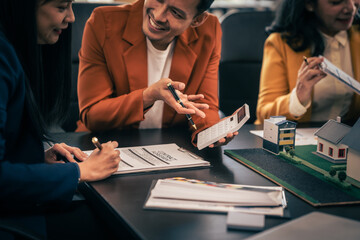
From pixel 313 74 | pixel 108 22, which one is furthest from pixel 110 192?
pixel 313 74

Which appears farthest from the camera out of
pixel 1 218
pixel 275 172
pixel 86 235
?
pixel 86 235

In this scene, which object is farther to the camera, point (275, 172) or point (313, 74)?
point (313, 74)

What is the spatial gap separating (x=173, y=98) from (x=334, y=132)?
1.66 ft

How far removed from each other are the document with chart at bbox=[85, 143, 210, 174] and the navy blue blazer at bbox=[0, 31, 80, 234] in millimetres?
191

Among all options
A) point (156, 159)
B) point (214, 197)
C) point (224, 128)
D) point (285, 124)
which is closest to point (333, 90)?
point (285, 124)

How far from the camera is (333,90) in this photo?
6.95ft

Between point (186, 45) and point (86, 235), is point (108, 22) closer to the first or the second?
point (186, 45)

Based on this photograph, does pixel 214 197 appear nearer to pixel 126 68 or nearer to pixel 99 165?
pixel 99 165

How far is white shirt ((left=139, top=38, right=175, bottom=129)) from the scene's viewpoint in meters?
1.80

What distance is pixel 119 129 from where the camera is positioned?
171cm

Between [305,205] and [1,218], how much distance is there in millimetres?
670

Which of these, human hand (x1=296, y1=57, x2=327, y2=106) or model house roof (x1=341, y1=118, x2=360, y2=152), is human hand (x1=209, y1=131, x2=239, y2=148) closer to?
model house roof (x1=341, y1=118, x2=360, y2=152)

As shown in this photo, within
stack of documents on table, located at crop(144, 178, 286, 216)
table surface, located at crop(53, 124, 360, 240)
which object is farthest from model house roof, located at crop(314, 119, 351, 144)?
stack of documents on table, located at crop(144, 178, 286, 216)

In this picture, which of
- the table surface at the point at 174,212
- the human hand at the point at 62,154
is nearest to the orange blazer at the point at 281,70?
the table surface at the point at 174,212
